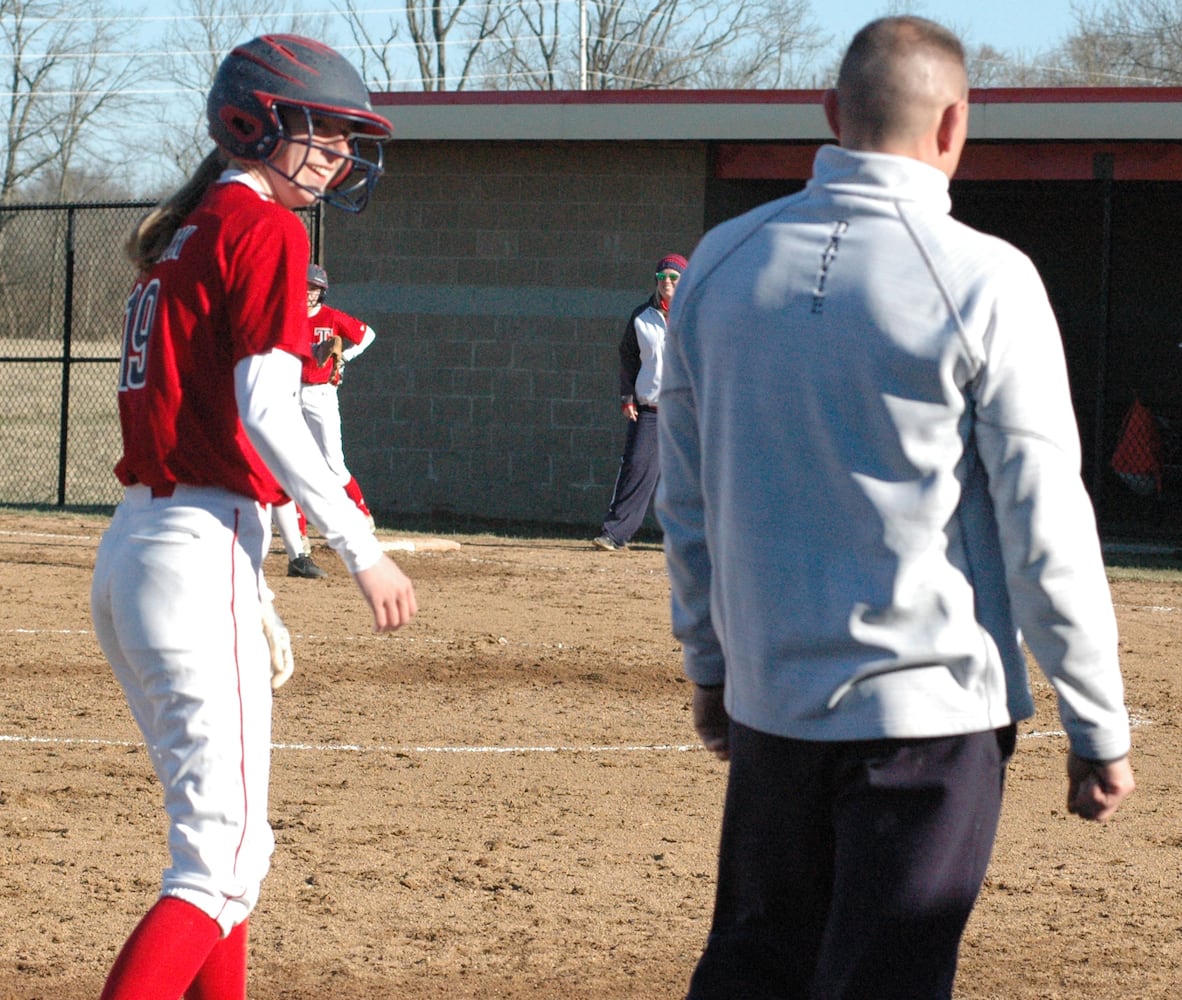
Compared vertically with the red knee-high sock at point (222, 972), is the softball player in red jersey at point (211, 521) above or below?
above

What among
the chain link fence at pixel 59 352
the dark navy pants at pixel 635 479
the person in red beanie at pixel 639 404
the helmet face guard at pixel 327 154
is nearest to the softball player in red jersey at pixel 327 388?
the person in red beanie at pixel 639 404

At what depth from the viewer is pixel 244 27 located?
43938 millimetres

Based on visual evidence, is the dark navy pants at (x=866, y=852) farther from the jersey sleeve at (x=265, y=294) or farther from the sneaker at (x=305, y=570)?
the sneaker at (x=305, y=570)

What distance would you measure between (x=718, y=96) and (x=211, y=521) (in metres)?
13.5

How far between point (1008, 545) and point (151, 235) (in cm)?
184

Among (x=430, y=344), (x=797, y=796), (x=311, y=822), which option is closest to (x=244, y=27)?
(x=430, y=344)

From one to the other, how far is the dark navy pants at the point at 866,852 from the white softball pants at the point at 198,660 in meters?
1.07

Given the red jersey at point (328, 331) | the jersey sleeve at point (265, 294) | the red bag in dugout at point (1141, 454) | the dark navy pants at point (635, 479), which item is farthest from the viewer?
the red bag in dugout at point (1141, 454)

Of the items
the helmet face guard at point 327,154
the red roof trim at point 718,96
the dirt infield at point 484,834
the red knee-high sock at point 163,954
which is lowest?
the dirt infield at point 484,834

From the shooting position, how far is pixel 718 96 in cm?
1591

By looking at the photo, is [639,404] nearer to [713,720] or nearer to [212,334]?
[212,334]

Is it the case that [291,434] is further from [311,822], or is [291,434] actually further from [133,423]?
Answer: [311,822]

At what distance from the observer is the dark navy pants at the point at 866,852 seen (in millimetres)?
2494

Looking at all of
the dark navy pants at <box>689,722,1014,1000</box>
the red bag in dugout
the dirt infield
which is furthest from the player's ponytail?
the red bag in dugout
